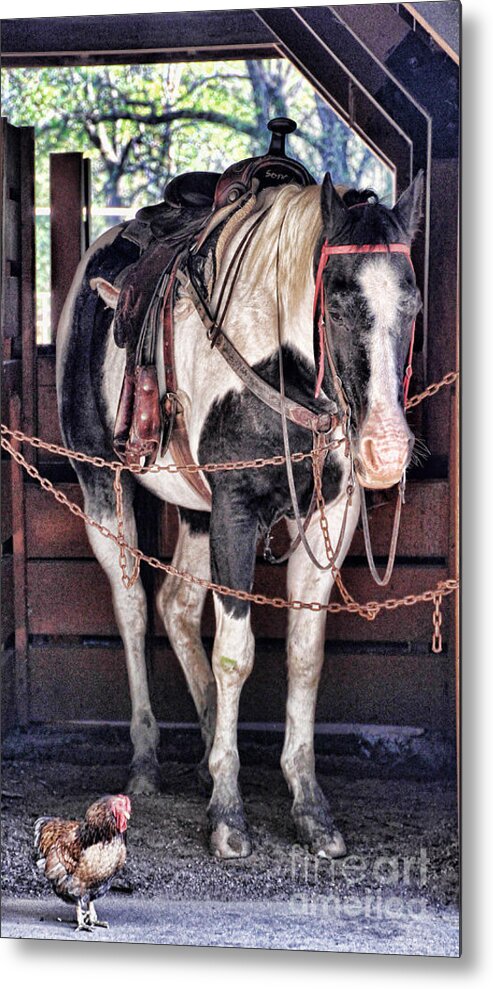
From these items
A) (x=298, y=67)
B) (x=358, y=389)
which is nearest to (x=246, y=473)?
(x=358, y=389)

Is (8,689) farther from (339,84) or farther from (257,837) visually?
(339,84)

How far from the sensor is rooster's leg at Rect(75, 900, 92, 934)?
3.11 metres

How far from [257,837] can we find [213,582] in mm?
557

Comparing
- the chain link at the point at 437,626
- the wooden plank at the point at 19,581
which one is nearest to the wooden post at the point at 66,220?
the wooden plank at the point at 19,581

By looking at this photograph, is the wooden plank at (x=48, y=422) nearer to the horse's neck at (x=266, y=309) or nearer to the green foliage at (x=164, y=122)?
the green foliage at (x=164, y=122)

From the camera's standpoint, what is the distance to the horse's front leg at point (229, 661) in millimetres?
3029

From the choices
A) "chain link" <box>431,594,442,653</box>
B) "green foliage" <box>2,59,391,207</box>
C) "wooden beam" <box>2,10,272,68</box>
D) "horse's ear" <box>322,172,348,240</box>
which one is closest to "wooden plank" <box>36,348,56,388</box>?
"green foliage" <box>2,59,391,207</box>

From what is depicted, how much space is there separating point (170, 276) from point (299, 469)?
0.50m

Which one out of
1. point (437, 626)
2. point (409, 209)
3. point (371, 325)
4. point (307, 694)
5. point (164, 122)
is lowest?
point (307, 694)

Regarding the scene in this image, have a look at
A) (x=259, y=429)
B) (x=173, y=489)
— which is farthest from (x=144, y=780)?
(x=259, y=429)

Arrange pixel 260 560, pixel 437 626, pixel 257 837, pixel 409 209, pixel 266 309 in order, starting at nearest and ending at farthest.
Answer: pixel 409 209 < pixel 266 309 < pixel 437 626 < pixel 257 837 < pixel 260 560

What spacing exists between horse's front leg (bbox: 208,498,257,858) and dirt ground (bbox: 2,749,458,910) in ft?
0.18

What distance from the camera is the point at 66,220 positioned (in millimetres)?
3301

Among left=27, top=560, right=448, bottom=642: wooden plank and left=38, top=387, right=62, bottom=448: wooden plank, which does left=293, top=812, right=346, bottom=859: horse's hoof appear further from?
left=38, top=387, right=62, bottom=448: wooden plank
